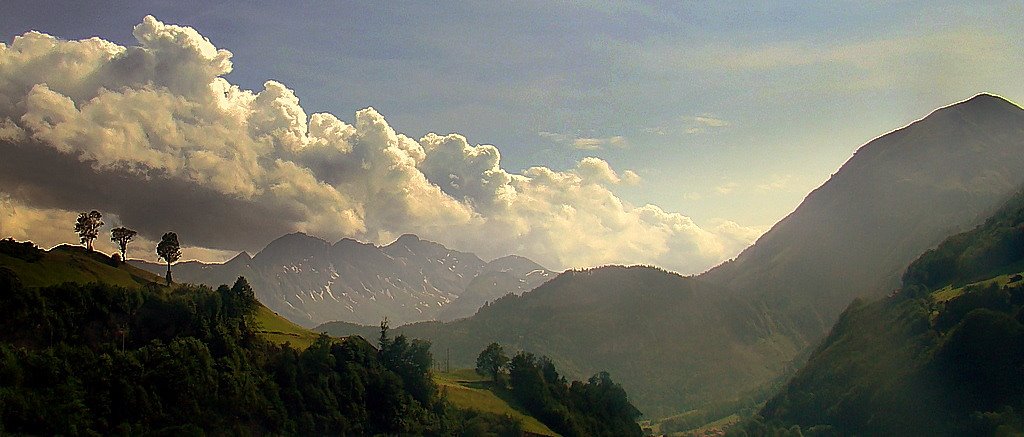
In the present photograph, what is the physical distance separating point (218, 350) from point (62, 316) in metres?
28.5

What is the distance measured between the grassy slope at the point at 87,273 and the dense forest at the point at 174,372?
160cm

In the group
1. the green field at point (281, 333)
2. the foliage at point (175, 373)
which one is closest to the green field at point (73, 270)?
the foliage at point (175, 373)

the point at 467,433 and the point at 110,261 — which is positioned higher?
the point at 110,261

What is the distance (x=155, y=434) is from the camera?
121562mm

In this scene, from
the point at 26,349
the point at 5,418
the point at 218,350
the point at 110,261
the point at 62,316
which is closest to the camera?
the point at 5,418

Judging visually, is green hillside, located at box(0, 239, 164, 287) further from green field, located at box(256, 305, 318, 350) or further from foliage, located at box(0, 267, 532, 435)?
green field, located at box(256, 305, 318, 350)

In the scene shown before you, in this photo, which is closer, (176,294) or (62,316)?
(62,316)

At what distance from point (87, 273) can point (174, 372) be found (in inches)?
1729

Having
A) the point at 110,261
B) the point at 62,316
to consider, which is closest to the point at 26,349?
the point at 62,316

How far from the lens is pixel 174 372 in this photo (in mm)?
131625

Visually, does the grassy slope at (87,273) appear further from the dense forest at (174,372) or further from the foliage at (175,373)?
the foliage at (175,373)

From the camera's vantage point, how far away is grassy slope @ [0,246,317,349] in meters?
142

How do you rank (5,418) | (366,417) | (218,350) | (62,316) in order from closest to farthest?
(5,418) < (62,316) < (218,350) < (366,417)

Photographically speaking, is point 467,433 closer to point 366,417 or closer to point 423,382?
point 423,382
